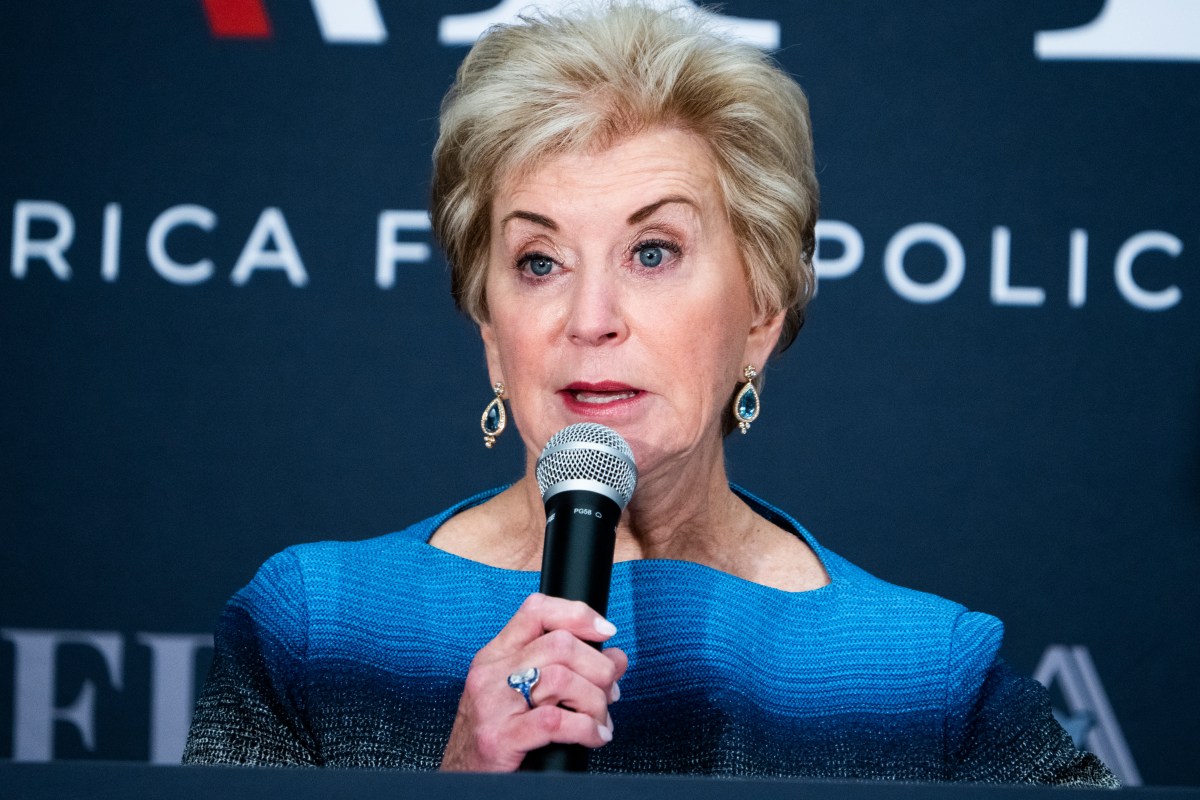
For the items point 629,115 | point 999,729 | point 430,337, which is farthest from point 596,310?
point 430,337

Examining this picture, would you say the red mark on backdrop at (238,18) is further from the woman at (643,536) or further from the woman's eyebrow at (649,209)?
the woman's eyebrow at (649,209)

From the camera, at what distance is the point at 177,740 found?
9.49ft

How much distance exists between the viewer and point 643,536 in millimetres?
1948

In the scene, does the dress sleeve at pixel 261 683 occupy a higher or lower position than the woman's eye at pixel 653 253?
lower

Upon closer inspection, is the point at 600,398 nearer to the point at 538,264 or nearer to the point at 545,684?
the point at 538,264

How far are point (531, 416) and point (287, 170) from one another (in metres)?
1.41

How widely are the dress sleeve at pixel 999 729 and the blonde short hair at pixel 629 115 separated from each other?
0.53 m

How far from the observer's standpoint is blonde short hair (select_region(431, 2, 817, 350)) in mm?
1798

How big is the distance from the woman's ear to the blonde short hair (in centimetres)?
3

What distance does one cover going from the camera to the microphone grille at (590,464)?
135 cm

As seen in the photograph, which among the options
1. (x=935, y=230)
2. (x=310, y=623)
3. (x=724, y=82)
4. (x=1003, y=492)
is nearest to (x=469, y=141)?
(x=724, y=82)

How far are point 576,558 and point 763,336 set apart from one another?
785mm

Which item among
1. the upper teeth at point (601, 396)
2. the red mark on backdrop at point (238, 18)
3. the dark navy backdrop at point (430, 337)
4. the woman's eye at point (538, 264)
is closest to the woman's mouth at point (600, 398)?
the upper teeth at point (601, 396)

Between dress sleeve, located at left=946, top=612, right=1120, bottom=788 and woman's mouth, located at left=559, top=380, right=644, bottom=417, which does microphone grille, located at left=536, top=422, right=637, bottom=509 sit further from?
dress sleeve, located at left=946, top=612, right=1120, bottom=788
